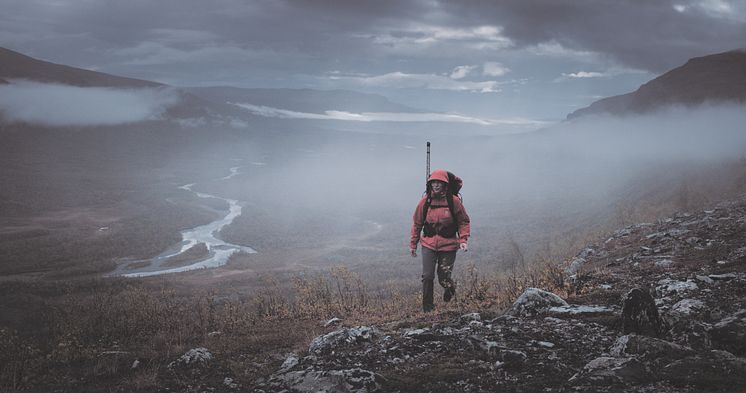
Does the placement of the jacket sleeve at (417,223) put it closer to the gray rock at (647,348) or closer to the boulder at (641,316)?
the boulder at (641,316)

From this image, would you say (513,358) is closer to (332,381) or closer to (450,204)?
(332,381)

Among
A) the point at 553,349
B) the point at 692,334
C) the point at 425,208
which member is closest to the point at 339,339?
the point at 553,349

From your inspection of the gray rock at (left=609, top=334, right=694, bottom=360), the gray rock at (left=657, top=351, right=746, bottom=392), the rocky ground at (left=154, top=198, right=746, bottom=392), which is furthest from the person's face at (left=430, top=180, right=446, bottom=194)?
the gray rock at (left=657, top=351, right=746, bottom=392)

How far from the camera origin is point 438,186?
379 inches

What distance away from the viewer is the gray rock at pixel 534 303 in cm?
813

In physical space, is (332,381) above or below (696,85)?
below

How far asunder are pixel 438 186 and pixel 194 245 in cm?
9522

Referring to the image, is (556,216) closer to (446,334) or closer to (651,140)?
(651,140)

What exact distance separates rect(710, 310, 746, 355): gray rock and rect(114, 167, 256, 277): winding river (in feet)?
245

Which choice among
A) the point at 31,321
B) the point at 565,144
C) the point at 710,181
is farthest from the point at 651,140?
the point at 31,321

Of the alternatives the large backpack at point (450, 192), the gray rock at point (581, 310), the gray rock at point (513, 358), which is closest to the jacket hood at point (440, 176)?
the large backpack at point (450, 192)

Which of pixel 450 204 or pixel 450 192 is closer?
pixel 450 204

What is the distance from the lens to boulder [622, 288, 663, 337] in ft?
20.4

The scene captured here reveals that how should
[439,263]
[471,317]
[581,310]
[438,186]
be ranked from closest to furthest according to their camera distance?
[581,310], [471,317], [438,186], [439,263]
